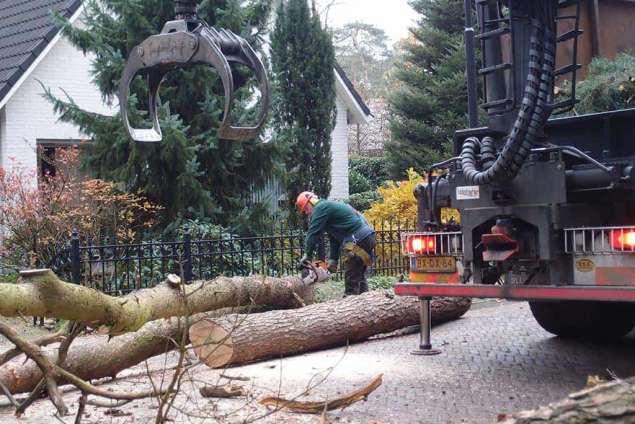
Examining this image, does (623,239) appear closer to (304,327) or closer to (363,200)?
(304,327)

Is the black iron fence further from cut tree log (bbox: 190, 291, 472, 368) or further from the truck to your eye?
the truck

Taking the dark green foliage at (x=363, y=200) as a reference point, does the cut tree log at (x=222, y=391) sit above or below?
below

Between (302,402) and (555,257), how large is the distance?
6.78ft

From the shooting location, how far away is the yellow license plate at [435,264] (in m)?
7.43

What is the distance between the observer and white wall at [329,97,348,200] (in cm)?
2097

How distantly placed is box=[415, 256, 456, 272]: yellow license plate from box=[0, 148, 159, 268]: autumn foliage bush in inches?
194

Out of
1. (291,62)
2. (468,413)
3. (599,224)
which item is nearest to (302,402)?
(468,413)

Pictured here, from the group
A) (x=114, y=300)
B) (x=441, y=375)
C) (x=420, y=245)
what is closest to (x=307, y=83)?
(x=420, y=245)

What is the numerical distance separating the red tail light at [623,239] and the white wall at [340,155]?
14.6m

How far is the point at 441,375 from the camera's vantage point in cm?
746

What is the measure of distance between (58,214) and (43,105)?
17.0 feet

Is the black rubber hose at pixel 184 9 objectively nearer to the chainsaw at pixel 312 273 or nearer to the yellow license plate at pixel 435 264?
the yellow license plate at pixel 435 264

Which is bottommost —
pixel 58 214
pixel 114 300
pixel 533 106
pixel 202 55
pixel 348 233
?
pixel 114 300

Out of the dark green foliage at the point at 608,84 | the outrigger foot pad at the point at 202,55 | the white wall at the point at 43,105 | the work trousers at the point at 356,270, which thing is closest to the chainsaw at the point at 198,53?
the outrigger foot pad at the point at 202,55
